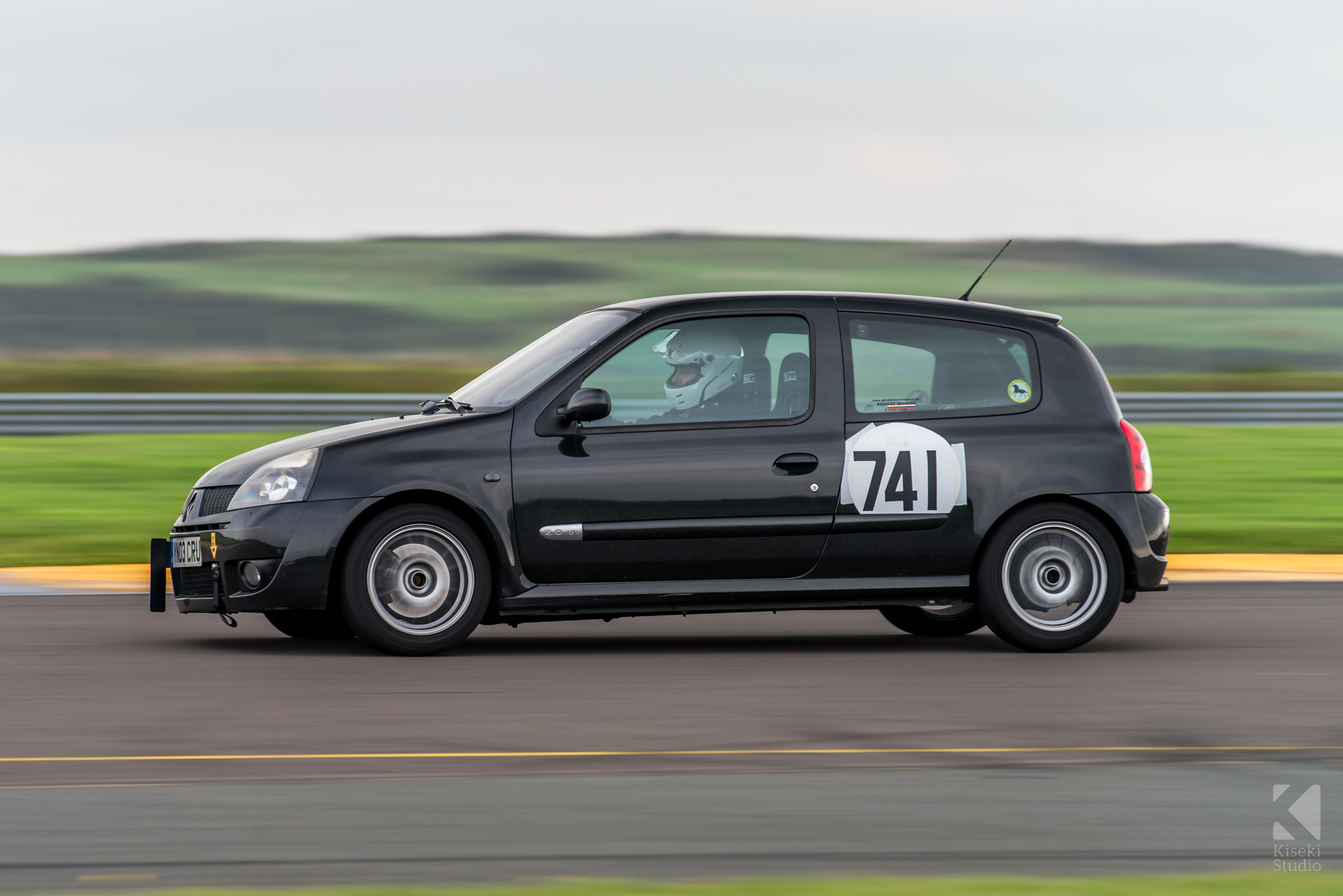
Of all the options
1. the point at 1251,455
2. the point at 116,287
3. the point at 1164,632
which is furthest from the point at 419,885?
the point at 116,287

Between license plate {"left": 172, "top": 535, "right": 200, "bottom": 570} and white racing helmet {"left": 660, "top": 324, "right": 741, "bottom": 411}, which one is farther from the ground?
white racing helmet {"left": 660, "top": 324, "right": 741, "bottom": 411}

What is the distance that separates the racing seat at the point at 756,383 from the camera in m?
8.63

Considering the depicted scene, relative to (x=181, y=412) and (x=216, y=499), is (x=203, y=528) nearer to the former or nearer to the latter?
(x=216, y=499)

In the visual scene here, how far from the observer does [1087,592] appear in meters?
8.84

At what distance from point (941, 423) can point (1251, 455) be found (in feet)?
50.5

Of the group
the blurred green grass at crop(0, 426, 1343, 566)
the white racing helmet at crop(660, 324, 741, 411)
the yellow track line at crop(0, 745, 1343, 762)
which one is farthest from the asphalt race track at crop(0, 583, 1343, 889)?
the blurred green grass at crop(0, 426, 1343, 566)

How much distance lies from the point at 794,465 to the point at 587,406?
3.27ft

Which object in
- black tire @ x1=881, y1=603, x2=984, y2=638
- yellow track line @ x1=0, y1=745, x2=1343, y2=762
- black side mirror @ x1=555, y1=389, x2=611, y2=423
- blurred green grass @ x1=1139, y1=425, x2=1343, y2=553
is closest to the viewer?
yellow track line @ x1=0, y1=745, x2=1343, y2=762

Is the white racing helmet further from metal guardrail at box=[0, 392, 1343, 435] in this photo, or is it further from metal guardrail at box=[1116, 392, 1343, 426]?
metal guardrail at box=[1116, 392, 1343, 426]

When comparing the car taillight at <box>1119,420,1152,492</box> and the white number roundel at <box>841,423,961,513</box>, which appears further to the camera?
the car taillight at <box>1119,420,1152,492</box>

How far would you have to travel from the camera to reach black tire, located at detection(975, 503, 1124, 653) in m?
8.75

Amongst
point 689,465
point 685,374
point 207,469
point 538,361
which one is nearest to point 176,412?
point 207,469

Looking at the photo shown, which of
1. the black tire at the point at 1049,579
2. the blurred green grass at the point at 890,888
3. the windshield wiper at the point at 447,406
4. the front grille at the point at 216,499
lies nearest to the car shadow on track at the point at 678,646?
the black tire at the point at 1049,579

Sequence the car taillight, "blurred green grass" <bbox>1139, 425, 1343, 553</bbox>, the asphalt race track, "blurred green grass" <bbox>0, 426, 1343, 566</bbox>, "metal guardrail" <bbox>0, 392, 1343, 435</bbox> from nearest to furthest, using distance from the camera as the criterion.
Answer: the asphalt race track → the car taillight → "blurred green grass" <bbox>0, 426, 1343, 566</bbox> → "blurred green grass" <bbox>1139, 425, 1343, 553</bbox> → "metal guardrail" <bbox>0, 392, 1343, 435</bbox>
